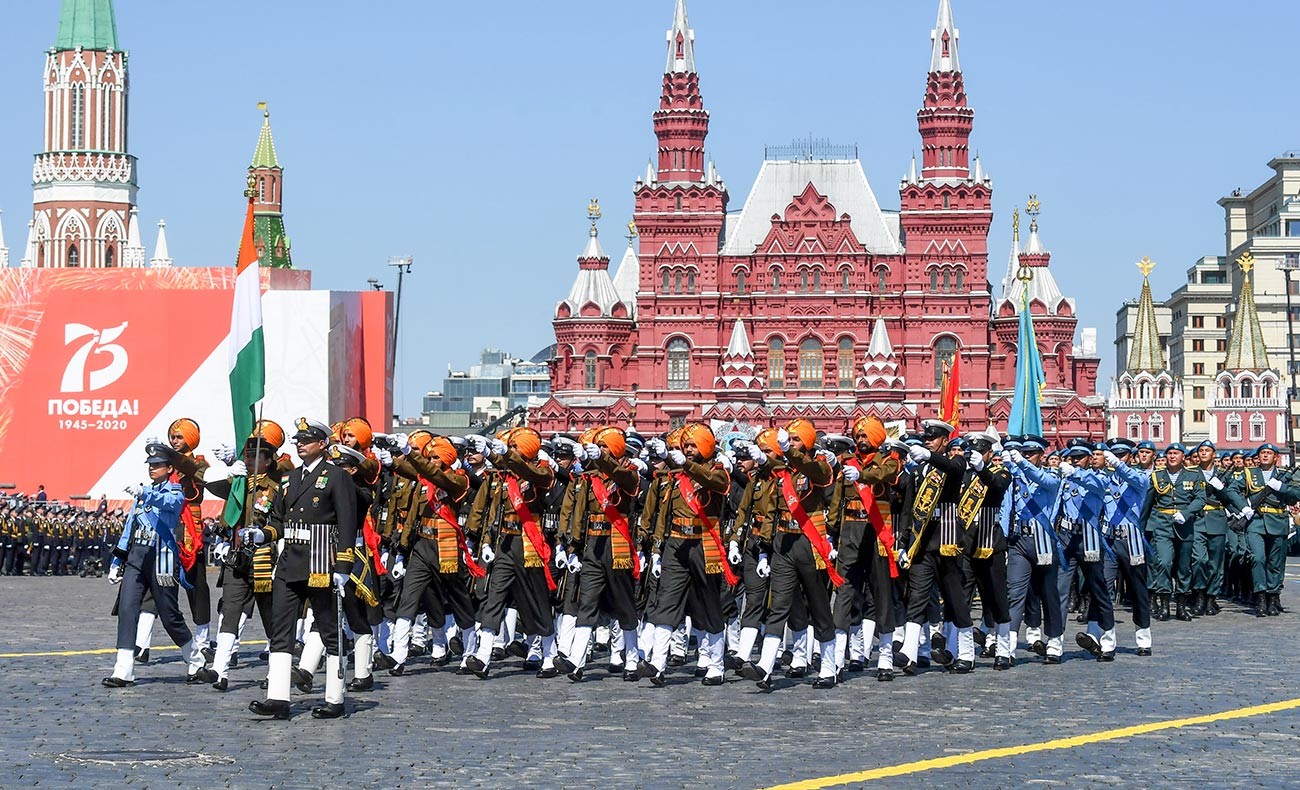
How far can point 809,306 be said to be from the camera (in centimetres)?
8856

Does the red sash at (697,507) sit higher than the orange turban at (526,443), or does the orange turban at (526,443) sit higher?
the orange turban at (526,443)

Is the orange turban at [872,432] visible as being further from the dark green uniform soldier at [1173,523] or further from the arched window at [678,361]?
the arched window at [678,361]

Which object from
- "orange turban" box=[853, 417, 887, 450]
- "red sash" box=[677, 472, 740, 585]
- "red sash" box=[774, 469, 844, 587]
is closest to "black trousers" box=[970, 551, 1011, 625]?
"orange turban" box=[853, 417, 887, 450]

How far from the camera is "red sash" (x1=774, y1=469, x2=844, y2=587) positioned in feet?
49.3

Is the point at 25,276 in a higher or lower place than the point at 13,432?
higher

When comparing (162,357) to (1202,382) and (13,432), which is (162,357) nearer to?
(13,432)

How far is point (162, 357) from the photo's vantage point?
55.1 metres

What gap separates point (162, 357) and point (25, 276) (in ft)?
16.6

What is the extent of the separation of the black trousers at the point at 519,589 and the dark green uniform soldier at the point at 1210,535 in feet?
29.2

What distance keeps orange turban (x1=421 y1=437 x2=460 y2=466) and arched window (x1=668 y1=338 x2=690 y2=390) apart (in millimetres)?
72344

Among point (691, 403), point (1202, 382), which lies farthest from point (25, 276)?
point (1202, 382)

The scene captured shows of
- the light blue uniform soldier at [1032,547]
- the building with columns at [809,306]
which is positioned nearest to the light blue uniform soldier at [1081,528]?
the light blue uniform soldier at [1032,547]

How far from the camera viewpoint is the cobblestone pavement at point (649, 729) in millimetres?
10820

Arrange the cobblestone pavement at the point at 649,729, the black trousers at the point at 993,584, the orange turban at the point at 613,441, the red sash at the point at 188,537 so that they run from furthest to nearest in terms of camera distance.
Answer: the black trousers at the point at 993,584
the orange turban at the point at 613,441
the red sash at the point at 188,537
the cobblestone pavement at the point at 649,729
